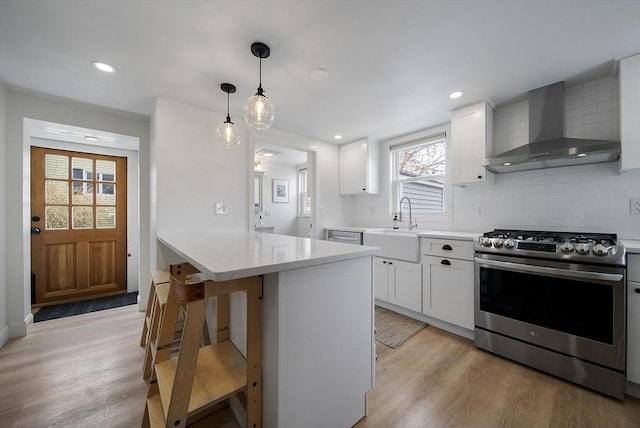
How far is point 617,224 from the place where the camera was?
6.75ft

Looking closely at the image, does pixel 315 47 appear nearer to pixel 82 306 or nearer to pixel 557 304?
pixel 557 304

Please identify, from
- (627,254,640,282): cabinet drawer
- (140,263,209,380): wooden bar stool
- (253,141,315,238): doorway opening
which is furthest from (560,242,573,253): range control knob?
(253,141,315,238): doorway opening

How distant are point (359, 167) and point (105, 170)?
142 inches

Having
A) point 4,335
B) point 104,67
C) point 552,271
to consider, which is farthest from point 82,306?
point 552,271

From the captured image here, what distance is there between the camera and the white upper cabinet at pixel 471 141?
2545mm

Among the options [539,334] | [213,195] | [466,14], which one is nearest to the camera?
[466,14]

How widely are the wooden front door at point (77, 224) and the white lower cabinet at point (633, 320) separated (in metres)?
5.20

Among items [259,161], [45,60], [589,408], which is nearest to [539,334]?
[589,408]

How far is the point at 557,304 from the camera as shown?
182 cm

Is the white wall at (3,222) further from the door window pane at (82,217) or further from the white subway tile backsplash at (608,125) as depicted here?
the white subway tile backsplash at (608,125)

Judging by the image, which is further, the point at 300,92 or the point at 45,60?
the point at 300,92

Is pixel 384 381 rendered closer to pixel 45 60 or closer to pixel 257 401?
pixel 257 401

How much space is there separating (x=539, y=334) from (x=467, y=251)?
760 mm

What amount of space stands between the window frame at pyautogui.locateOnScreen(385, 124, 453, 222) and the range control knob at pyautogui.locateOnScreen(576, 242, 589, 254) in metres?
1.39
